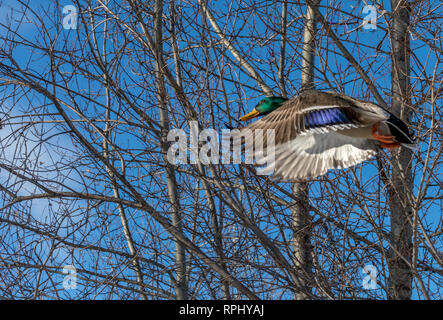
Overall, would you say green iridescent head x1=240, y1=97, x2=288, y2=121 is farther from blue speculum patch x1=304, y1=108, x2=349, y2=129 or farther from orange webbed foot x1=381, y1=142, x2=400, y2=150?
orange webbed foot x1=381, y1=142, x2=400, y2=150

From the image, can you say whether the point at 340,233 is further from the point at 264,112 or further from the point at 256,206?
the point at 264,112

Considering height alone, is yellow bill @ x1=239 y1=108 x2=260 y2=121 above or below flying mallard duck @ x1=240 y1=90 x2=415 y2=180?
above

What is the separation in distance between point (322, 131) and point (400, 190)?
167cm

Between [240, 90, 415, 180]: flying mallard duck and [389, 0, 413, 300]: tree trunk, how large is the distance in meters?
0.38

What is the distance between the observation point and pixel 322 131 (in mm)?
4254

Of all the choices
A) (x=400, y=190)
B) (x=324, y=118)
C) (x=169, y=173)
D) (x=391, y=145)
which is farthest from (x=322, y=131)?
(x=169, y=173)

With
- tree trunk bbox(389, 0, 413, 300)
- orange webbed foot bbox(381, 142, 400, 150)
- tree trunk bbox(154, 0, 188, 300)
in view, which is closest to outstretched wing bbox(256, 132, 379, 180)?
orange webbed foot bbox(381, 142, 400, 150)

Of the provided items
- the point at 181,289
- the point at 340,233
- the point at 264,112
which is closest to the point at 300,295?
the point at 340,233

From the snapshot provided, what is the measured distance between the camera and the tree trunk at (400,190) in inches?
207

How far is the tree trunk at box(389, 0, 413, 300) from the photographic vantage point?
5.25 m

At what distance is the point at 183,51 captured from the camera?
5.89 meters

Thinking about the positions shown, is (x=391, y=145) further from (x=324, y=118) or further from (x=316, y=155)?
(x=324, y=118)
